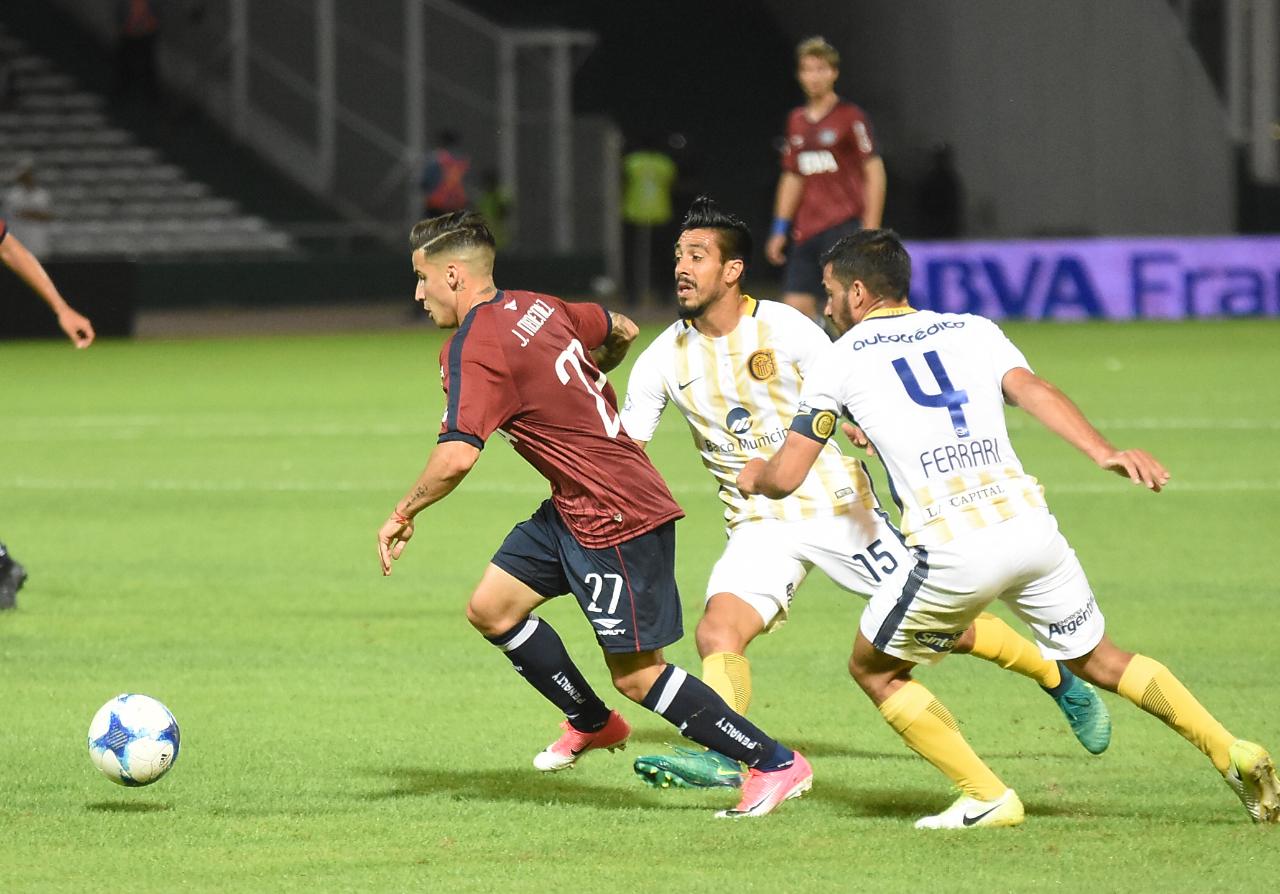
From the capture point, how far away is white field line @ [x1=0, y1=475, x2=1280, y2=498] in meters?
12.3

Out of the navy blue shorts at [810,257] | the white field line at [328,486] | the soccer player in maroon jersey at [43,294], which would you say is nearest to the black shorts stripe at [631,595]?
the soccer player in maroon jersey at [43,294]

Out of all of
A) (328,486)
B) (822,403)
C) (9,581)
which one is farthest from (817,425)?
(328,486)

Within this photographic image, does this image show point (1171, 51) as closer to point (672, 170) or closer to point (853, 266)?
point (672, 170)

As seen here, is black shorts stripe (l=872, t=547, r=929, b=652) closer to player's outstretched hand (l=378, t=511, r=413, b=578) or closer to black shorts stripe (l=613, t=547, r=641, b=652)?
black shorts stripe (l=613, t=547, r=641, b=652)

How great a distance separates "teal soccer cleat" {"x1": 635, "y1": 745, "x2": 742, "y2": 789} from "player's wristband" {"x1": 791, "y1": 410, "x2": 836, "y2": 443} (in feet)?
3.45

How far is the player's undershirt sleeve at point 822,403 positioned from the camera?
5.48m

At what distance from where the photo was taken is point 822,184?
1439 centimetres

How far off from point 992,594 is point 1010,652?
1081mm

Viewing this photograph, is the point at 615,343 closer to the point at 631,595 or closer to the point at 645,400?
the point at 645,400

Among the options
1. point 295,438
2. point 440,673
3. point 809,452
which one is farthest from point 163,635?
point 295,438

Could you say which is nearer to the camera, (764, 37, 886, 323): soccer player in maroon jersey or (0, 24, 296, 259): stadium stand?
(764, 37, 886, 323): soccer player in maroon jersey

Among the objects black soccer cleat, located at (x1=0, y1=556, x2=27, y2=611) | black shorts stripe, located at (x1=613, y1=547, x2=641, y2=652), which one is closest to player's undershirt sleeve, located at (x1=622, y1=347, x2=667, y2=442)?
black shorts stripe, located at (x1=613, y1=547, x2=641, y2=652)

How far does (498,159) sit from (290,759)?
26.1 meters

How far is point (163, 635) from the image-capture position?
8625 millimetres
